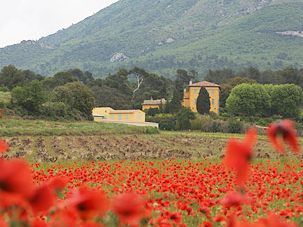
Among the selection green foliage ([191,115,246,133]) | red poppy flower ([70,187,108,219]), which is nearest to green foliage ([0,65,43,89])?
green foliage ([191,115,246,133])

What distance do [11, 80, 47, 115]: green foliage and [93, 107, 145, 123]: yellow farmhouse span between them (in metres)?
14.0

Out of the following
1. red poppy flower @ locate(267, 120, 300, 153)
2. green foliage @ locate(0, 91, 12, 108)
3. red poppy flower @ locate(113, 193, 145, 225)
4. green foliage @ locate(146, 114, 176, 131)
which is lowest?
green foliage @ locate(146, 114, 176, 131)

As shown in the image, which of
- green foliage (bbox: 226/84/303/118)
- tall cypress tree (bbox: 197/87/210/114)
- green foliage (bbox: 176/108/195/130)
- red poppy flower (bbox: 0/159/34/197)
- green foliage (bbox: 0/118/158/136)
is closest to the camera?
red poppy flower (bbox: 0/159/34/197)

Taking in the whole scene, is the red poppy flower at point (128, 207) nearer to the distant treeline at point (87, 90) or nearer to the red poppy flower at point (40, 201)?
the red poppy flower at point (40, 201)

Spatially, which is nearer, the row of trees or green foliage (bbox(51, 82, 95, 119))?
the row of trees

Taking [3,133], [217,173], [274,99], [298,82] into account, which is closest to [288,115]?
[274,99]

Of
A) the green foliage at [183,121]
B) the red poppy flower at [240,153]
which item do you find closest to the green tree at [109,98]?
the green foliage at [183,121]

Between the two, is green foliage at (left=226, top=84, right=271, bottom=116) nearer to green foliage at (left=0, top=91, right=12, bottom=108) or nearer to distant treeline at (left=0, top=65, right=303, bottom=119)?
distant treeline at (left=0, top=65, right=303, bottom=119)

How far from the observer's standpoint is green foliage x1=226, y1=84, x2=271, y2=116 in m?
77.2

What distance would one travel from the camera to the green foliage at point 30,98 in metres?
56.9

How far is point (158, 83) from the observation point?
337ft

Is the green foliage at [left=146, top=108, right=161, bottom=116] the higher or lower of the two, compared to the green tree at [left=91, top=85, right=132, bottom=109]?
lower

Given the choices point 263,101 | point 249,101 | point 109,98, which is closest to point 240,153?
point 249,101

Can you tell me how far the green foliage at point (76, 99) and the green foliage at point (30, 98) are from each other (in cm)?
556
